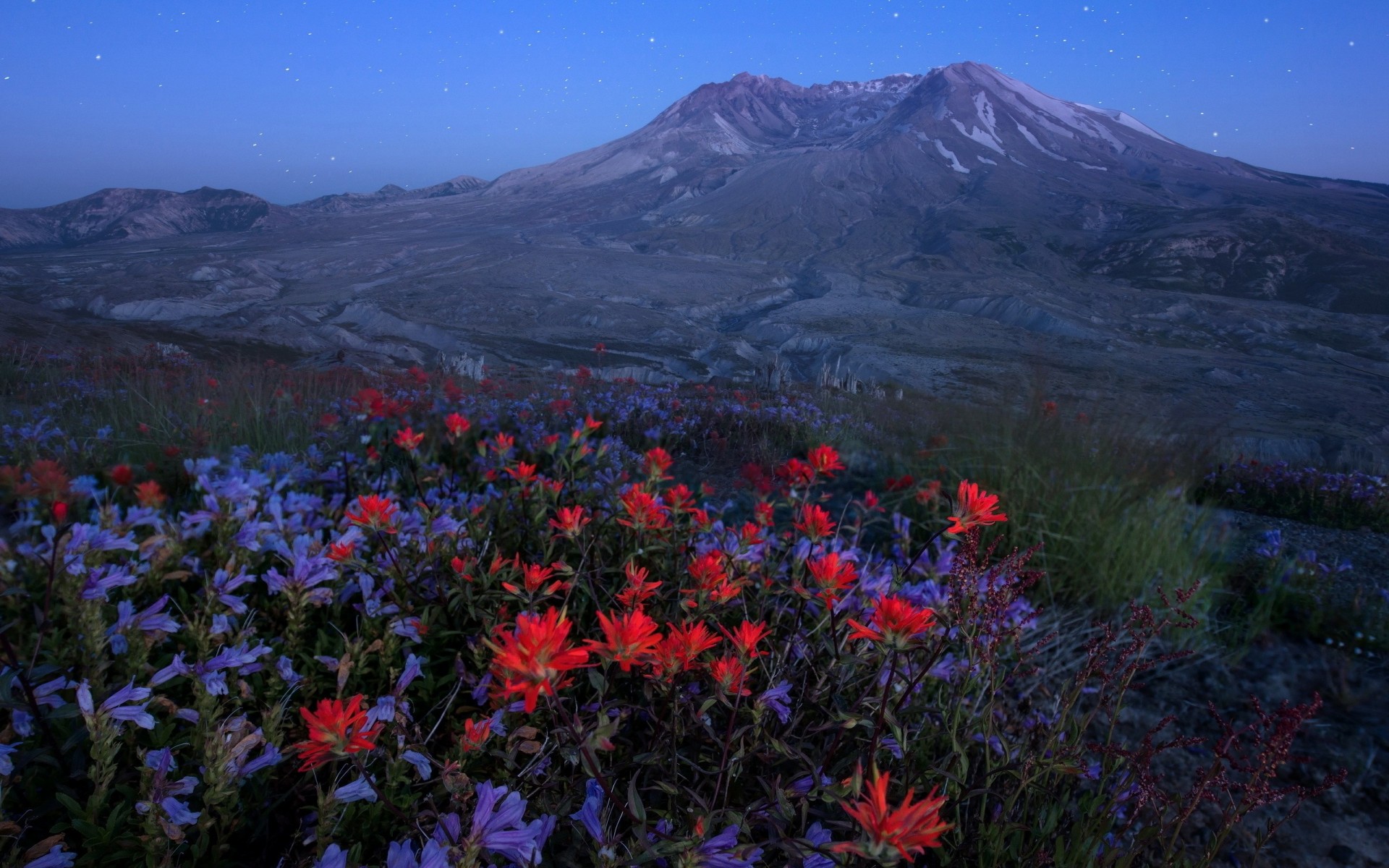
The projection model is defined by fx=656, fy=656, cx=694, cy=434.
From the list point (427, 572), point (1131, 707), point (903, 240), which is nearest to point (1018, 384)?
point (1131, 707)

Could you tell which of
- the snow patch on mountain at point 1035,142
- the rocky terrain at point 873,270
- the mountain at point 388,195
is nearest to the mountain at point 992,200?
the snow patch on mountain at point 1035,142

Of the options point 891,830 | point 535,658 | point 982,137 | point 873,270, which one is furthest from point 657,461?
point 982,137

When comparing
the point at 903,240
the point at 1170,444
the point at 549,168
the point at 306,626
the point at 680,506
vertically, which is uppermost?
the point at 549,168

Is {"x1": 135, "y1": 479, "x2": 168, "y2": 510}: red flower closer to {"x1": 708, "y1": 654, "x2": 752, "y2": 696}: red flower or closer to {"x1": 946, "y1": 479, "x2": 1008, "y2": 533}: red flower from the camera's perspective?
{"x1": 708, "y1": 654, "x2": 752, "y2": 696}: red flower

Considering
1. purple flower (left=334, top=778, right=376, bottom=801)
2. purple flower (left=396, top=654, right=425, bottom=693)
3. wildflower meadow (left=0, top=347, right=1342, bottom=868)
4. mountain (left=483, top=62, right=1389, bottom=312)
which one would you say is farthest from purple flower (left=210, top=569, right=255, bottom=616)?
mountain (left=483, top=62, right=1389, bottom=312)

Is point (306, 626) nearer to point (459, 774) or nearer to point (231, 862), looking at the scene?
point (231, 862)

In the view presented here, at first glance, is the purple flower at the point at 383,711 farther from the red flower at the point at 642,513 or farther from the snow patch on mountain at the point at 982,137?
the snow patch on mountain at the point at 982,137
